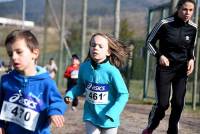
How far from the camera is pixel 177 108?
7.94 m

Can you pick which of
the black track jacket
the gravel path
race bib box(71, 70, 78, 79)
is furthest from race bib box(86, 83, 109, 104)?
race bib box(71, 70, 78, 79)

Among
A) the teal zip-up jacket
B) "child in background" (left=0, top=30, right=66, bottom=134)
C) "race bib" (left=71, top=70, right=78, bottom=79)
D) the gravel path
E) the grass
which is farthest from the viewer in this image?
the grass

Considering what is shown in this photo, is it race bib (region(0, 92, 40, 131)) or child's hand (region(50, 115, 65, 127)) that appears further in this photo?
race bib (region(0, 92, 40, 131))

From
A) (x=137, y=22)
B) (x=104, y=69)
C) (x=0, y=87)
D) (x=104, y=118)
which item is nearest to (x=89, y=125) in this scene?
(x=104, y=118)

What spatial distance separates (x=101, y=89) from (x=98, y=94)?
74 millimetres

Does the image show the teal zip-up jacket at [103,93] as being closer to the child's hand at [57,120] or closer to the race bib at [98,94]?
the race bib at [98,94]

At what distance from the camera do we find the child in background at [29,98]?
4.87 meters

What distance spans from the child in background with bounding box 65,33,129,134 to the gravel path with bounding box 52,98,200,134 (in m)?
3.52

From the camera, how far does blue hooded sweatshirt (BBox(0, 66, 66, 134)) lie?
4.93 m

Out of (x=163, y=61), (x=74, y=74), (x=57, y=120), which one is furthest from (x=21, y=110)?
(x=74, y=74)

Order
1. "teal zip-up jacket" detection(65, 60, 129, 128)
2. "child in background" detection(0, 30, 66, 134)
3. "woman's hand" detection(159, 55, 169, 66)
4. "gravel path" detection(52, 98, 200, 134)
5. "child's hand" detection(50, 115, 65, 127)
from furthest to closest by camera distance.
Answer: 1. "gravel path" detection(52, 98, 200, 134)
2. "woman's hand" detection(159, 55, 169, 66)
3. "teal zip-up jacket" detection(65, 60, 129, 128)
4. "child in background" detection(0, 30, 66, 134)
5. "child's hand" detection(50, 115, 65, 127)

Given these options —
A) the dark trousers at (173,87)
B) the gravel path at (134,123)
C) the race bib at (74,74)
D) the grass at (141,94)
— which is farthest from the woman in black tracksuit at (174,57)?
the grass at (141,94)

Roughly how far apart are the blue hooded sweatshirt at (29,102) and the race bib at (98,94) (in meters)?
1.30

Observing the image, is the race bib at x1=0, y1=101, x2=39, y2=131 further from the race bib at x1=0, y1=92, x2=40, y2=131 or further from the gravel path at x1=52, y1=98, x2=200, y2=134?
the gravel path at x1=52, y1=98, x2=200, y2=134
